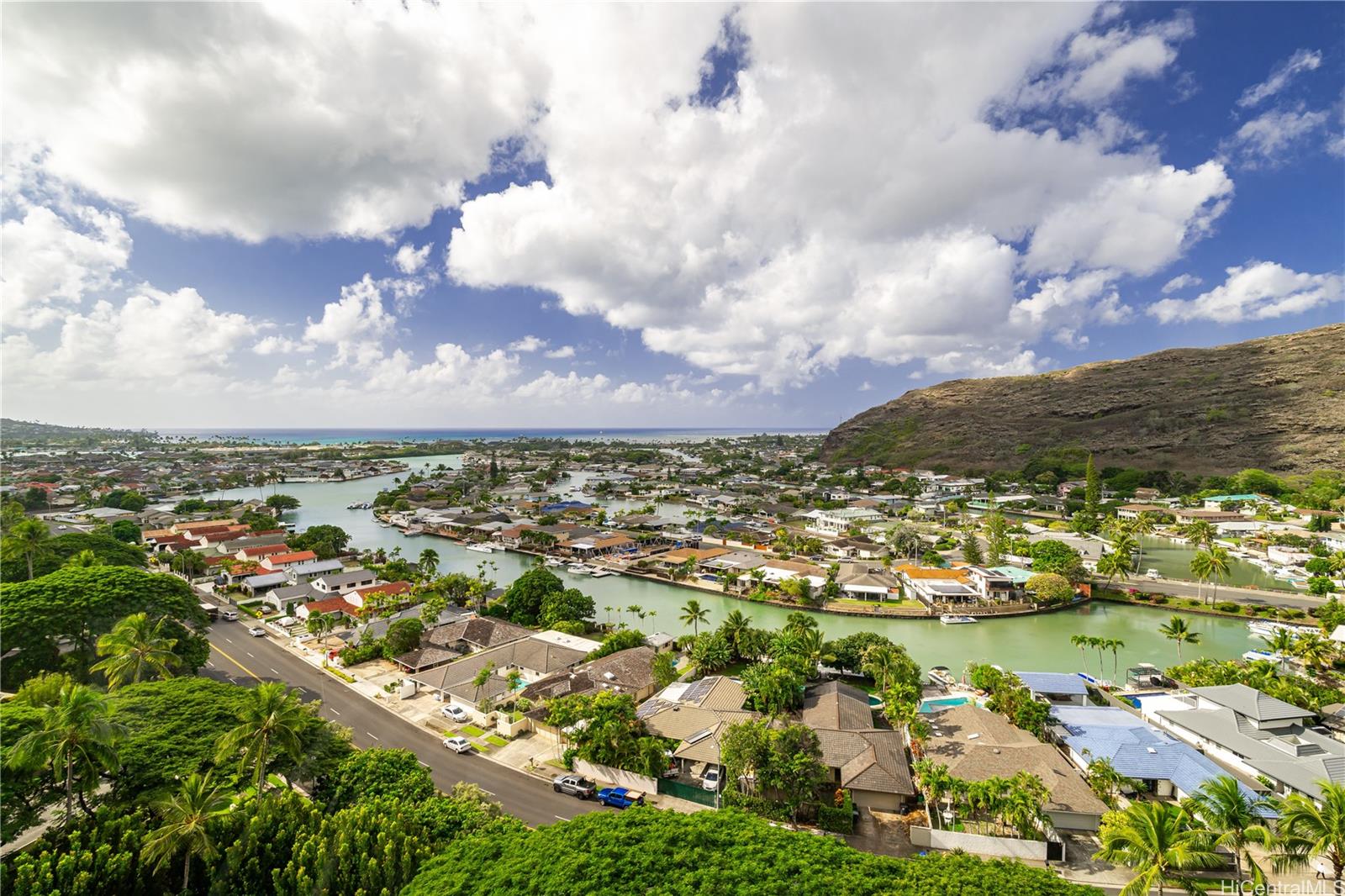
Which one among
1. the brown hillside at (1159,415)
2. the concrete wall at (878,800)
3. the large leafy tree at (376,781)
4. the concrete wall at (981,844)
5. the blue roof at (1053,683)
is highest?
the brown hillside at (1159,415)

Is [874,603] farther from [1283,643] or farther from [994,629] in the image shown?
[1283,643]

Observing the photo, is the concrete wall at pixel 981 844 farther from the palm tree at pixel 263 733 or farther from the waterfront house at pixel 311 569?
the waterfront house at pixel 311 569

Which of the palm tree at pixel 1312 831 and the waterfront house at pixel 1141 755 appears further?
the waterfront house at pixel 1141 755

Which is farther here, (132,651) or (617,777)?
(132,651)

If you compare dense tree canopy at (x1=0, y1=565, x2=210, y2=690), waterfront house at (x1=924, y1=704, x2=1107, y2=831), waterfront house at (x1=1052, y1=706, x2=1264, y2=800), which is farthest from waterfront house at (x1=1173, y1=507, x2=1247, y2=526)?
dense tree canopy at (x1=0, y1=565, x2=210, y2=690)

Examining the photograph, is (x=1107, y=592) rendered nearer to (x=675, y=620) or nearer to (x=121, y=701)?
(x=675, y=620)

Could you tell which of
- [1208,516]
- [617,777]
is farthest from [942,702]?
[1208,516]

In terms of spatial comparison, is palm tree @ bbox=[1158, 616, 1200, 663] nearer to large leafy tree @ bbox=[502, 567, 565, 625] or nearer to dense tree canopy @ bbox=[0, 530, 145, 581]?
large leafy tree @ bbox=[502, 567, 565, 625]

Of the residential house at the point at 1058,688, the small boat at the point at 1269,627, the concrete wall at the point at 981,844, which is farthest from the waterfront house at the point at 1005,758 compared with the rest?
the small boat at the point at 1269,627
